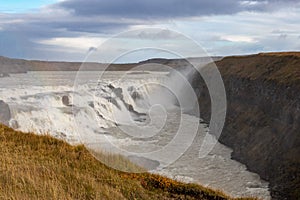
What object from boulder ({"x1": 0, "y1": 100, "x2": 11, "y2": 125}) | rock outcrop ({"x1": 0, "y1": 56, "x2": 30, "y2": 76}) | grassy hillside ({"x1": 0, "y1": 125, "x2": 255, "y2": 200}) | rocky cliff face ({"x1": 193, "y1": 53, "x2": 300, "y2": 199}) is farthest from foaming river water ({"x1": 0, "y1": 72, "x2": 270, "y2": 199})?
rock outcrop ({"x1": 0, "y1": 56, "x2": 30, "y2": 76})

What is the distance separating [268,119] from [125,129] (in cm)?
1340

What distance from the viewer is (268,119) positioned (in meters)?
31.7

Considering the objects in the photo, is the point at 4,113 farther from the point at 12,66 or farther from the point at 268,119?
the point at 12,66

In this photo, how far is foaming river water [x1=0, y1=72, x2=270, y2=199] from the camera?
22.6 metres

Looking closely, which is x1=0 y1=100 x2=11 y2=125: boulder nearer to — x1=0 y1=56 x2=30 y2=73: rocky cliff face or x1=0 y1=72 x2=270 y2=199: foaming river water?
x1=0 y1=72 x2=270 y2=199: foaming river water

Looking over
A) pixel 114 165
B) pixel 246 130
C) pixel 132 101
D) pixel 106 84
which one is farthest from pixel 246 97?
pixel 114 165

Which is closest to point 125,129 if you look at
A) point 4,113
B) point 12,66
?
point 4,113

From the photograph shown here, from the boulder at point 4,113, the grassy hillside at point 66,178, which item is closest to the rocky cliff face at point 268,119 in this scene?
the grassy hillside at point 66,178

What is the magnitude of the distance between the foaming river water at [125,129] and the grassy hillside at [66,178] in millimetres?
3075

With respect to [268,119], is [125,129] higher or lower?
lower

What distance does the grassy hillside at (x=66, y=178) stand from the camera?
740 centimetres

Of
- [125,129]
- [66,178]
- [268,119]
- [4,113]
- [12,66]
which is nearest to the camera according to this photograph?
[66,178]

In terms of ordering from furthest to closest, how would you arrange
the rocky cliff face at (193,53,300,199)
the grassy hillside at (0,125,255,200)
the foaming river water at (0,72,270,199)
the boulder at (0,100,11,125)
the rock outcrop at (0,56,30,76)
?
the rock outcrop at (0,56,30,76)
the boulder at (0,100,11,125)
the rocky cliff face at (193,53,300,199)
the foaming river water at (0,72,270,199)
the grassy hillside at (0,125,255,200)

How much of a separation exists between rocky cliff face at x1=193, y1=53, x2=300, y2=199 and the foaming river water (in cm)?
118
